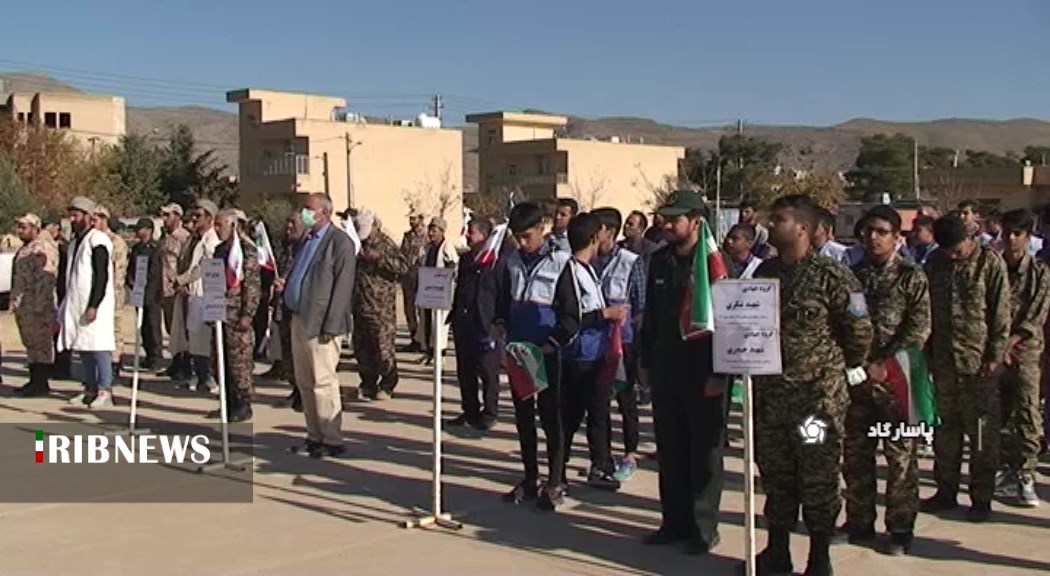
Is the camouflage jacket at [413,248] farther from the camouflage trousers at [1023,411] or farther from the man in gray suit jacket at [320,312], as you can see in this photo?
the camouflage trousers at [1023,411]

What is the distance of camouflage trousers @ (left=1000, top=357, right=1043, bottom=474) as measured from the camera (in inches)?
303

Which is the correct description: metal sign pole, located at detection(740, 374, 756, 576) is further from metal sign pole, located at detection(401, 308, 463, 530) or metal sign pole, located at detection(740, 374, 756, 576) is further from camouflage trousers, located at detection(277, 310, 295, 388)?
camouflage trousers, located at detection(277, 310, 295, 388)

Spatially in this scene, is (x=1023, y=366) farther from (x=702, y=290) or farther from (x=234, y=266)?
(x=234, y=266)

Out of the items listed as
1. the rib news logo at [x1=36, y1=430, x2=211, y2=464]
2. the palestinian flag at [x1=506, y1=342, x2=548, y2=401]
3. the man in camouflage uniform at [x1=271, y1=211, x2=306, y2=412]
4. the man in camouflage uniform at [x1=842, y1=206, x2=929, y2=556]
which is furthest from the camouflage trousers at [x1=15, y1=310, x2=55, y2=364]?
the man in camouflage uniform at [x1=842, y1=206, x2=929, y2=556]

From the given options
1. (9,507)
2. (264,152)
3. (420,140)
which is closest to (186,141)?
(264,152)

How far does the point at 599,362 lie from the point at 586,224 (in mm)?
904

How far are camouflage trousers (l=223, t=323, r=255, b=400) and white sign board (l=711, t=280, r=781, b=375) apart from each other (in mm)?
6117

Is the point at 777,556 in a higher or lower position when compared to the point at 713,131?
lower

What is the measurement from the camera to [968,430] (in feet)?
24.4

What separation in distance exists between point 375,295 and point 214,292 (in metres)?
2.88

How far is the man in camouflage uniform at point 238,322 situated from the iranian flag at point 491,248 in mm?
2074

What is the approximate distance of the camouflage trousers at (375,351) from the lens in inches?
480

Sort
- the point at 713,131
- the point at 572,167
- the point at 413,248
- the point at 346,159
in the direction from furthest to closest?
the point at 713,131
the point at 572,167
the point at 346,159
the point at 413,248

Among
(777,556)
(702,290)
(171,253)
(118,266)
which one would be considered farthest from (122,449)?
(777,556)
